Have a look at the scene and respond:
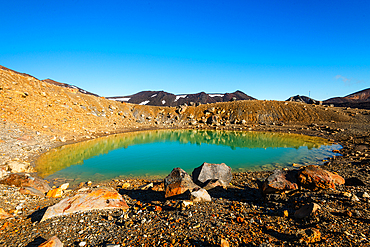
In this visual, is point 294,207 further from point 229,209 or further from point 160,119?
point 160,119

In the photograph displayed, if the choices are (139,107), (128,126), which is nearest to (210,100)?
(139,107)

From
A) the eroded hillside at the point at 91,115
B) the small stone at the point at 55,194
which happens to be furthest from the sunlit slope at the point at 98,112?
the small stone at the point at 55,194

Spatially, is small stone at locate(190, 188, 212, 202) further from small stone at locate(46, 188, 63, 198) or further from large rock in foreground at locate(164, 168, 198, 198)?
small stone at locate(46, 188, 63, 198)

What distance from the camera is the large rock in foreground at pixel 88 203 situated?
7.75 metres

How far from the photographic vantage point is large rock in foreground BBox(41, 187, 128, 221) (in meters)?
7.75

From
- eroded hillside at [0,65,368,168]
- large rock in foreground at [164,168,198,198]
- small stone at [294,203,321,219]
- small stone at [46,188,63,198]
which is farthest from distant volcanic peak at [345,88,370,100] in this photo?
small stone at [46,188,63,198]

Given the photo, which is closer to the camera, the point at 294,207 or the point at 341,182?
the point at 294,207

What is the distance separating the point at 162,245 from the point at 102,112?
55459 mm

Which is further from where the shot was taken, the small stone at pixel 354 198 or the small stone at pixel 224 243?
the small stone at pixel 354 198

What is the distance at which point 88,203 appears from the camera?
8.32m

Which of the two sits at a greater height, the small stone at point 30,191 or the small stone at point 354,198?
the small stone at point 354,198

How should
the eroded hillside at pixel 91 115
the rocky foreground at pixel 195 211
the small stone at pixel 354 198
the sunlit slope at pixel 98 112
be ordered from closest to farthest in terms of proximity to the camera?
the rocky foreground at pixel 195 211 < the small stone at pixel 354 198 < the eroded hillside at pixel 91 115 < the sunlit slope at pixel 98 112

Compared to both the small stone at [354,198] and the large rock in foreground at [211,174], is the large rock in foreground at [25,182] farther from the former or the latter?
the small stone at [354,198]

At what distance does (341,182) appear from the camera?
32.6 ft
